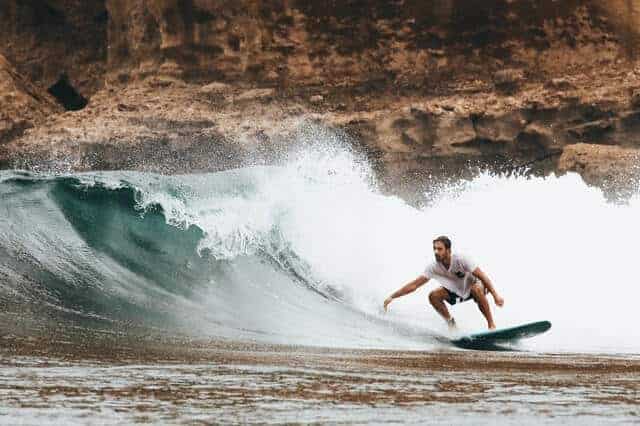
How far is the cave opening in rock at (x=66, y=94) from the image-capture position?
3594 centimetres

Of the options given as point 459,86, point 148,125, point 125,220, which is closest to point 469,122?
point 459,86

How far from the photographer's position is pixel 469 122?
88.9 ft

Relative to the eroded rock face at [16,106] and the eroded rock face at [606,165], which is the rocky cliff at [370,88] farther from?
the eroded rock face at [606,165]

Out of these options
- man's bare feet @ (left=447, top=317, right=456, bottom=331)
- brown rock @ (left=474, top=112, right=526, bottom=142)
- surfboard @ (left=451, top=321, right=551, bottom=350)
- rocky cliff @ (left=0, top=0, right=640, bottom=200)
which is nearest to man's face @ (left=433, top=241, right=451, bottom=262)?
man's bare feet @ (left=447, top=317, right=456, bottom=331)

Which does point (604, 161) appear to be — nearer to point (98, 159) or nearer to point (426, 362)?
point (98, 159)

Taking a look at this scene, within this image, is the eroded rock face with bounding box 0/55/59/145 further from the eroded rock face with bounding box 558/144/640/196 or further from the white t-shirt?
the white t-shirt

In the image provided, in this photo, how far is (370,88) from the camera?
28.8 meters

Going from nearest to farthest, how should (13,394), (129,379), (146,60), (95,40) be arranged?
(13,394) < (129,379) < (146,60) < (95,40)

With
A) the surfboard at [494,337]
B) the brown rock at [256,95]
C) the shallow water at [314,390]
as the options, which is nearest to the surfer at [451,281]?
the surfboard at [494,337]

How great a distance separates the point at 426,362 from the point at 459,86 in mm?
19085

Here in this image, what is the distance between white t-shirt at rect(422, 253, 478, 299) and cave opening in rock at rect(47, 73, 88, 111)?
25048mm

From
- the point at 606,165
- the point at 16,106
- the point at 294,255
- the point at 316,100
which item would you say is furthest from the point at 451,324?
the point at 16,106

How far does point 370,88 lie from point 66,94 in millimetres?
10677

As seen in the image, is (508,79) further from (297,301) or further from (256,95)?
(297,301)
